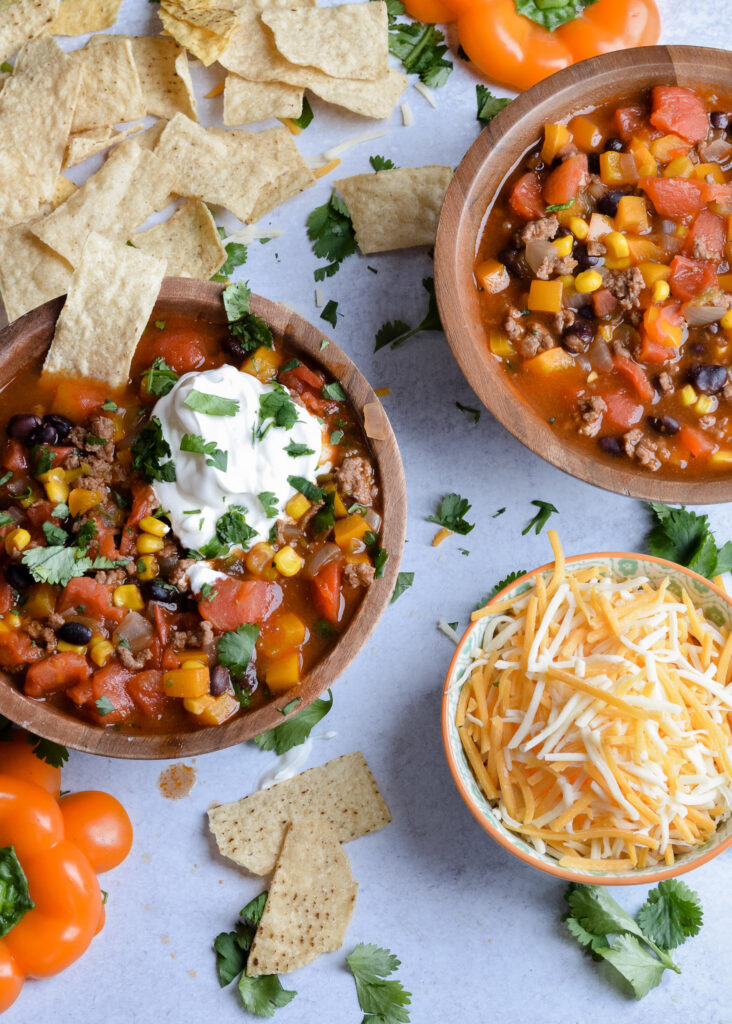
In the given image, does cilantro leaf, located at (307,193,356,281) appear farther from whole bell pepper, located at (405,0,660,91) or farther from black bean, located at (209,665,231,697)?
black bean, located at (209,665,231,697)

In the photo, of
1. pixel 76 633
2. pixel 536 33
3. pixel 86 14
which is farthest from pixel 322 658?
pixel 86 14

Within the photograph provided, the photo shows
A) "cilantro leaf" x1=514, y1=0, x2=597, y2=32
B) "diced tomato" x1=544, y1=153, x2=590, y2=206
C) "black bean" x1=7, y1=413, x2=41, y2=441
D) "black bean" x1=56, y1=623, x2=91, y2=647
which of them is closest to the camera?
"black bean" x1=56, y1=623, x2=91, y2=647

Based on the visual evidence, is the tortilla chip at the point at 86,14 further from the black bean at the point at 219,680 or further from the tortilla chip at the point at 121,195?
the black bean at the point at 219,680

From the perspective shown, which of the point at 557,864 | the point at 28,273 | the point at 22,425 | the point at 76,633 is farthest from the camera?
the point at 28,273

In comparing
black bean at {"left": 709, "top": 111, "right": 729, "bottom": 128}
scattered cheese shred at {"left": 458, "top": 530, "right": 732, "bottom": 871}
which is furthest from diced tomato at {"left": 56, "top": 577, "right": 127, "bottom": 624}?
black bean at {"left": 709, "top": 111, "right": 729, "bottom": 128}

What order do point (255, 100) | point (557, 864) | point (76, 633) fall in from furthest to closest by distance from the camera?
point (255, 100) < point (557, 864) < point (76, 633)

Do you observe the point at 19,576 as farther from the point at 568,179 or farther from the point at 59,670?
the point at 568,179

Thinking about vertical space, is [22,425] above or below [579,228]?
above
